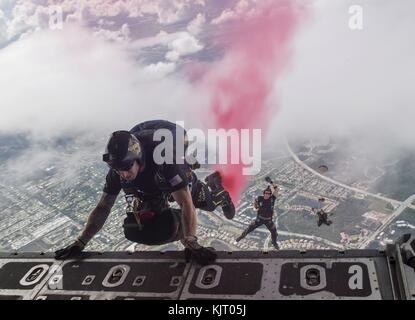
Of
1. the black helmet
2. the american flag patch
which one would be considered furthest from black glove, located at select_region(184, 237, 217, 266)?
the black helmet

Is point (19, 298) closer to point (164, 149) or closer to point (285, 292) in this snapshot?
point (164, 149)

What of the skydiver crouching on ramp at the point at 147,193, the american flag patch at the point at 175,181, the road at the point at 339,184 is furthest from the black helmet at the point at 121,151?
the road at the point at 339,184

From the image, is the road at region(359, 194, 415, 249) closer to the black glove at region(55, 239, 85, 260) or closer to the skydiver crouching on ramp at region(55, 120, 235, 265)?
the skydiver crouching on ramp at region(55, 120, 235, 265)

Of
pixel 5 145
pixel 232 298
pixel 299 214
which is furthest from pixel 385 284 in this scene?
pixel 5 145

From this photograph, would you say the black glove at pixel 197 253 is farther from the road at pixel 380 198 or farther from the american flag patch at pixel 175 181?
the road at pixel 380 198

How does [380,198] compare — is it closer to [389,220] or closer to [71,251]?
[389,220]

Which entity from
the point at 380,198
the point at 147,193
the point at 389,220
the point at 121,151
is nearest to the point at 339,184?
the point at 380,198

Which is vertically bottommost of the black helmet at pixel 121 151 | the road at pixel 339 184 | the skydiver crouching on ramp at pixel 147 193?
the road at pixel 339 184

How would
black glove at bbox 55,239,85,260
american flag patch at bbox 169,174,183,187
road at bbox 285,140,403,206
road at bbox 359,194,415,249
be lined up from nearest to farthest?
american flag patch at bbox 169,174,183,187
black glove at bbox 55,239,85,260
road at bbox 359,194,415,249
road at bbox 285,140,403,206

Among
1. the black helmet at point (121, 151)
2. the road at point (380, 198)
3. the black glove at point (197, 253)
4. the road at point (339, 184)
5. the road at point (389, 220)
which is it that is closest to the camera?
the black helmet at point (121, 151)
